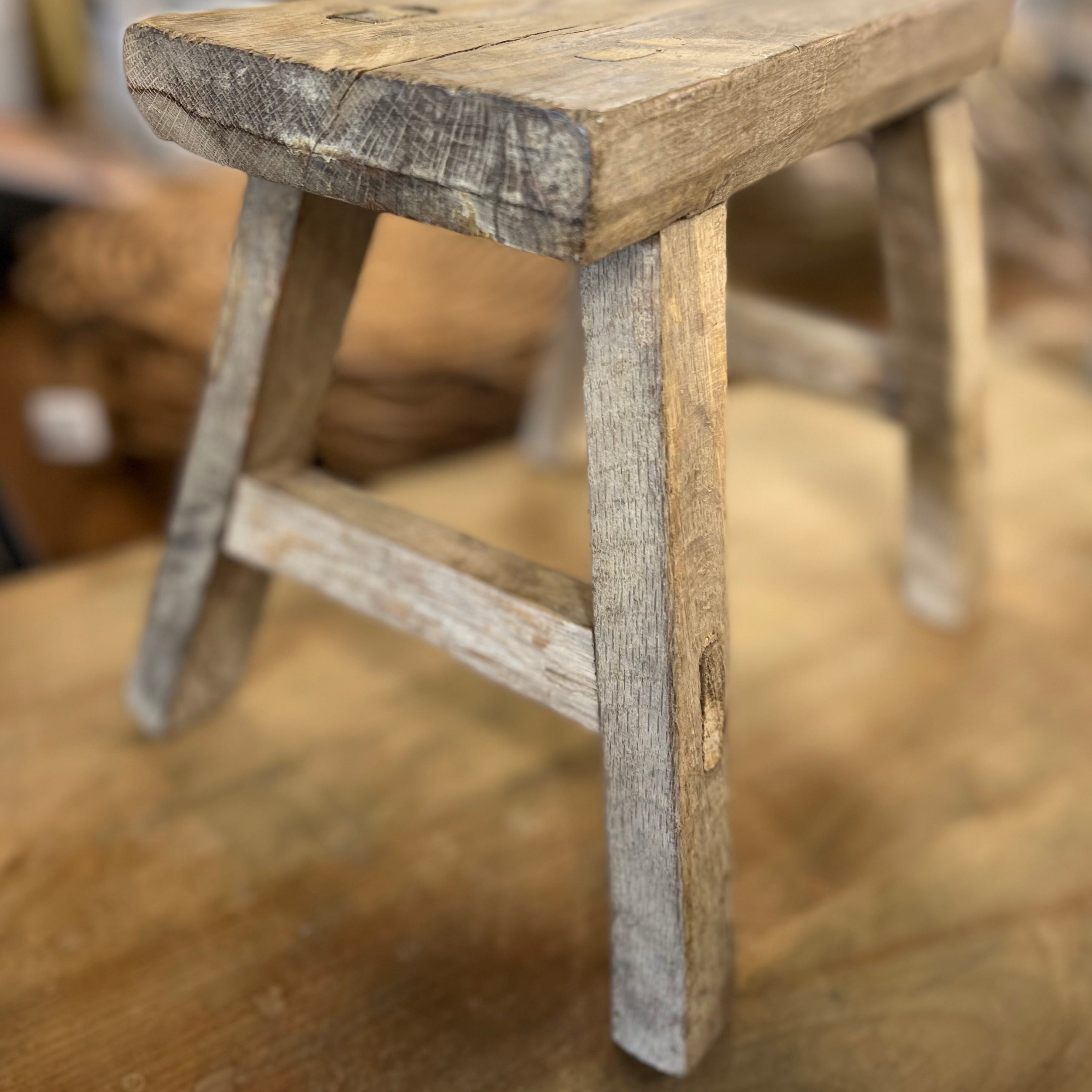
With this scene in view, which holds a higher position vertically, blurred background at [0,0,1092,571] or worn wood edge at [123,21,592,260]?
worn wood edge at [123,21,592,260]

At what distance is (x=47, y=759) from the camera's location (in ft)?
3.52

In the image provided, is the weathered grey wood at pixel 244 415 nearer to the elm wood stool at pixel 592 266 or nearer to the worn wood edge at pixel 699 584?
the elm wood stool at pixel 592 266

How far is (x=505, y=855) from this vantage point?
38.9 inches

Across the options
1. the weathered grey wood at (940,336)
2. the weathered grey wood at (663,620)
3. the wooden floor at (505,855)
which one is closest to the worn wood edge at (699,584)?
the weathered grey wood at (663,620)

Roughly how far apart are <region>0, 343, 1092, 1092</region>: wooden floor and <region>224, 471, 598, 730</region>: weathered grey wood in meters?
0.23

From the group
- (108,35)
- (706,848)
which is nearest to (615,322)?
(706,848)

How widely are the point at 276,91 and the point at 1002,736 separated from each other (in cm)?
90

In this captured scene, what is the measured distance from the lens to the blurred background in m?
1.72

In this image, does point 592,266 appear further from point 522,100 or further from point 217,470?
point 217,470

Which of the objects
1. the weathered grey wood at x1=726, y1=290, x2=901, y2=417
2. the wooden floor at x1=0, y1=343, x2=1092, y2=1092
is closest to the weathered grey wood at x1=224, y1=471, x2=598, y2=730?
the wooden floor at x1=0, y1=343, x2=1092, y2=1092

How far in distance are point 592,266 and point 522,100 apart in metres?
0.12

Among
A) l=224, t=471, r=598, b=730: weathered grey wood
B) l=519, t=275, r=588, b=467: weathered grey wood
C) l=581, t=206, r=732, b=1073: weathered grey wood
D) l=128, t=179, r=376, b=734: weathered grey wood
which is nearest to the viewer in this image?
l=581, t=206, r=732, b=1073: weathered grey wood

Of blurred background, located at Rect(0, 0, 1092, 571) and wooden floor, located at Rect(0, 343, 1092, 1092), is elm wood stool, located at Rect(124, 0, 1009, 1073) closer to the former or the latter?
wooden floor, located at Rect(0, 343, 1092, 1092)

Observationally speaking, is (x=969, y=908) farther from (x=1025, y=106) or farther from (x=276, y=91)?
(x=1025, y=106)
